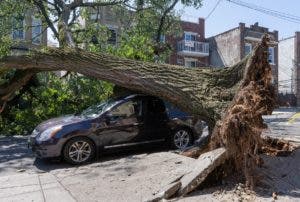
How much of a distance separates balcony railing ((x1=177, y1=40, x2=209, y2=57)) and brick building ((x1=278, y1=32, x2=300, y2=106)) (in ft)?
31.0

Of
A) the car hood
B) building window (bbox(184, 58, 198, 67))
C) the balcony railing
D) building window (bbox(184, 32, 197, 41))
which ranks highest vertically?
building window (bbox(184, 32, 197, 41))

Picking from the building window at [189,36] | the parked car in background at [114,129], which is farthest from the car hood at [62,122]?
the building window at [189,36]

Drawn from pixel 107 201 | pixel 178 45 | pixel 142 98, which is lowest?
pixel 107 201

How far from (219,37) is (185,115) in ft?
114

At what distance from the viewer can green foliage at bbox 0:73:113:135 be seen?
1673 centimetres

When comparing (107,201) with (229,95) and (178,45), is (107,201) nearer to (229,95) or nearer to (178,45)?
(229,95)

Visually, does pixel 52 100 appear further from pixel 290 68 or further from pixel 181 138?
pixel 290 68

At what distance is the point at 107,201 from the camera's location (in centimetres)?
658

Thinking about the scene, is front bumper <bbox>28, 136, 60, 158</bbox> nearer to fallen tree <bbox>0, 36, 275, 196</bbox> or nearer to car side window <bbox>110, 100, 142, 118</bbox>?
car side window <bbox>110, 100, 142, 118</bbox>

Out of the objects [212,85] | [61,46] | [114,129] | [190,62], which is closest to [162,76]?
[212,85]

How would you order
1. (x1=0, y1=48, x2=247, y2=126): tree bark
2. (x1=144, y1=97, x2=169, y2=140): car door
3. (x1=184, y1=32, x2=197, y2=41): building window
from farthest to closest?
(x1=184, y1=32, x2=197, y2=41): building window → (x1=144, y1=97, x2=169, y2=140): car door → (x1=0, y1=48, x2=247, y2=126): tree bark

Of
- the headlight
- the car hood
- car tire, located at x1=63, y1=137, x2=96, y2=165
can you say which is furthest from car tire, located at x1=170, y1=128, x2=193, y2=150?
the headlight

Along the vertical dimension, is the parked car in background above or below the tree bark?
below

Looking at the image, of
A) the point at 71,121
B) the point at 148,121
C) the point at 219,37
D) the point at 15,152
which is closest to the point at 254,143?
the point at 148,121
